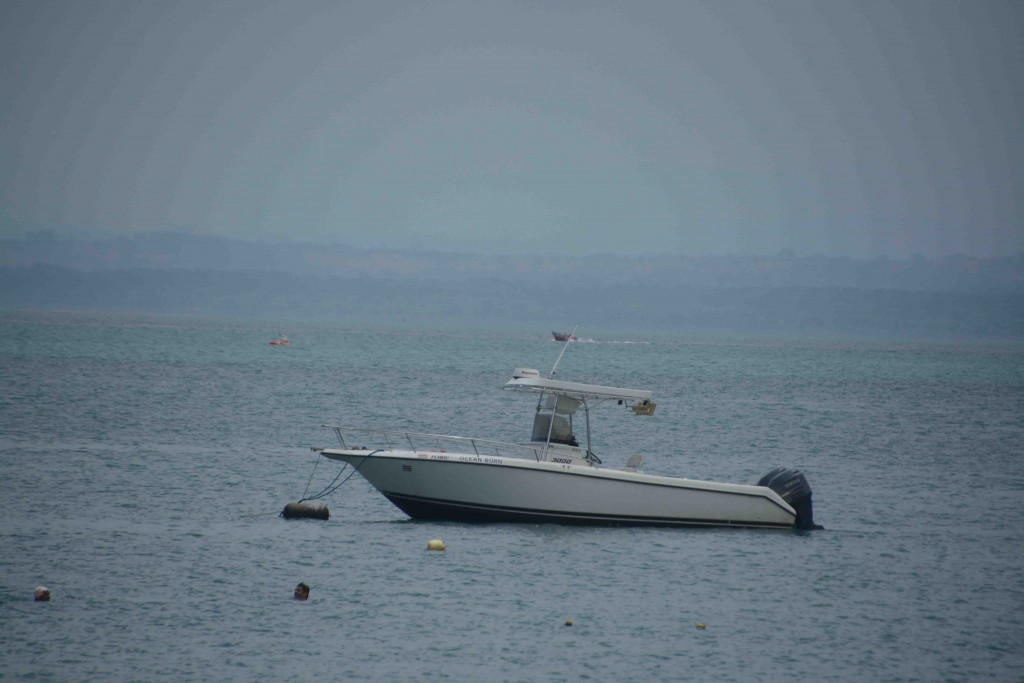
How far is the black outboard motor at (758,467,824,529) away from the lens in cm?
3136

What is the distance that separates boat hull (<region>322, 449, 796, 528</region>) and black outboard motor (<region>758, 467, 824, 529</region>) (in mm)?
428

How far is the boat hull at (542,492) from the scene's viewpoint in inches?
1179

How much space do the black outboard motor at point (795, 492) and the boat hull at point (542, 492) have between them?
43cm

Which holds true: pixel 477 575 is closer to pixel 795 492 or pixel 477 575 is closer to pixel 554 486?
pixel 554 486

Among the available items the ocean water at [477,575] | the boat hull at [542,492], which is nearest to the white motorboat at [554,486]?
the boat hull at [542,492]

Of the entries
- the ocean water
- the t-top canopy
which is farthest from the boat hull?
the t-top canopy

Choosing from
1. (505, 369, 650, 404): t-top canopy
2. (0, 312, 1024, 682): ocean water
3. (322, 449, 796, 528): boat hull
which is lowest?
(0, 312, 1024, 682): ocean water

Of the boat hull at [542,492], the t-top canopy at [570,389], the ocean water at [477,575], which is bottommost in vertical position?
the ocean water at [477,575]

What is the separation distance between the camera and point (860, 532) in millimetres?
32938

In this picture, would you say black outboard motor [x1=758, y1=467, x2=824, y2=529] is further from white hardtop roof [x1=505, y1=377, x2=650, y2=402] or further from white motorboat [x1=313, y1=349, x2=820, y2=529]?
white hardtop roof [x1=505, y1=377, x2=650, y2=402]

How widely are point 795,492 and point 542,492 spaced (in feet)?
21.0

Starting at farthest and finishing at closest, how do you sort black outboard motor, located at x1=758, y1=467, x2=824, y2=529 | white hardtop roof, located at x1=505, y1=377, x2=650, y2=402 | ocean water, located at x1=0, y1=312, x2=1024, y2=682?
1. black outboard motor, located at x1=758, y1=467, x2=824, y2=529
2. white hardtop roof, located at x1=505, y1=377, x2=650, y2=402
3. ocean water, located at x1=0, y1=312, x2=1024, y2=682

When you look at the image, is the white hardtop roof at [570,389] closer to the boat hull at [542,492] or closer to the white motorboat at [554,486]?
the white motorboat at [554,486]

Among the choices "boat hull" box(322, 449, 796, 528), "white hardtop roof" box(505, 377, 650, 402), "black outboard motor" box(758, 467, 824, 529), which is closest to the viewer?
"boat hull" box(322, 449, 796, 528)
